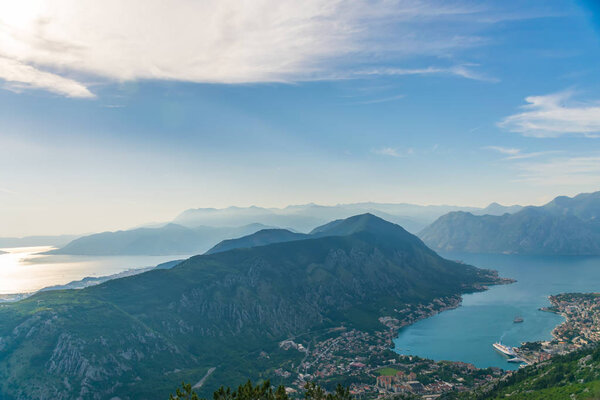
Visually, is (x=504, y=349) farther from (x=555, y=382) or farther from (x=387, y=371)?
(x=387, y=371)

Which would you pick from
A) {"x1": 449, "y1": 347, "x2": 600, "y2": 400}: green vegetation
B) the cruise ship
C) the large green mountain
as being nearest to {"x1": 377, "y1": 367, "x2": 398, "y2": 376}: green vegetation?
{"x1": 449, "y1": 347, "x2": 600, "y2": 400}: green vegetation

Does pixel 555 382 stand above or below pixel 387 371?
above

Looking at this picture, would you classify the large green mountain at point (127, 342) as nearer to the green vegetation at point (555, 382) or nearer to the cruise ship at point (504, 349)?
the cruise ship at point (504, 349)

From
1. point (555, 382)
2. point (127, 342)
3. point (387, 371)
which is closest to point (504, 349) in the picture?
point (555, 382)

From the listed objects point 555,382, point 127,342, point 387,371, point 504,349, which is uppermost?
point 127,342

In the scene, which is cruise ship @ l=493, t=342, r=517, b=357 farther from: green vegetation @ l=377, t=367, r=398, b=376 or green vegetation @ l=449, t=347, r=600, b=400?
green vegetation @ l=377, t=367, r=398, b=376

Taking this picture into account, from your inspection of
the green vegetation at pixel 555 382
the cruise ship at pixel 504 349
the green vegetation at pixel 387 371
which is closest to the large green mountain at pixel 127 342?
the green vegetation at pixel 387 371
